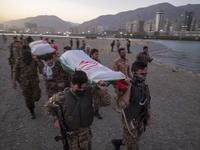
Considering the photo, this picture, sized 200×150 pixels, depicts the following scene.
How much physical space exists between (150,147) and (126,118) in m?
1.65

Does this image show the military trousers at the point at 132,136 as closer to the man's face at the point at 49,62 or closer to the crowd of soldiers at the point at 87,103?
the crowd of soldiers at the point at 87,103

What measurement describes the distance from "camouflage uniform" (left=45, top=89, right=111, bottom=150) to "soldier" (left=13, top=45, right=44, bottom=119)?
2.33 metres

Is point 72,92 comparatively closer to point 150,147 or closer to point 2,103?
point 150,147

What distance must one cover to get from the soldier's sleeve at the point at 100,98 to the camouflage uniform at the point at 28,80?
2895 millimetres

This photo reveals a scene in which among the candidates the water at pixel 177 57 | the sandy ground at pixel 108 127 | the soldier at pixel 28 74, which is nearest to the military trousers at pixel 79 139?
the sandy ground at pixel 108 127

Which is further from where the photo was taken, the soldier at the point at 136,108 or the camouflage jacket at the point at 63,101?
the soldier at the point at 136,108

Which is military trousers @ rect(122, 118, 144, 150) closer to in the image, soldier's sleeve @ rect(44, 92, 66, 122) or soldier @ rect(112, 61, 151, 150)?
soldier @ rect(112, 61, 151, 150)

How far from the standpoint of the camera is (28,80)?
4027mm

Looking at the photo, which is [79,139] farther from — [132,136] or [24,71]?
[24,71]

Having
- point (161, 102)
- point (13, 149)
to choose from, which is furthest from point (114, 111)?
point (13, 149)

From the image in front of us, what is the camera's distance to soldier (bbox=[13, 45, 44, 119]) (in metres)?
3.92

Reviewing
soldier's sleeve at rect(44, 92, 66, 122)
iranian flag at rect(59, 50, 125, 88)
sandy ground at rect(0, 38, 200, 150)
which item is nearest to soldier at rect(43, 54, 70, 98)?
iranian flag at rect(59, 50, 125, 88)

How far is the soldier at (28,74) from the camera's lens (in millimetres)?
3918

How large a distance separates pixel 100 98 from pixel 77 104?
13.3 inches
